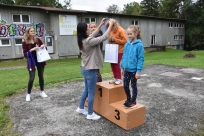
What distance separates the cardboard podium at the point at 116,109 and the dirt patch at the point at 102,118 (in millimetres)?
107

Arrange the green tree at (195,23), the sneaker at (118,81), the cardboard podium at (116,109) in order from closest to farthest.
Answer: the cardboard podium at (116,109) < the sneaker at (118,81) < the green tree at (195,23)

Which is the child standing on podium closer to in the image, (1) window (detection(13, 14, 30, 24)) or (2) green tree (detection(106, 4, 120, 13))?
(1) window (detection(13, 14, 30, 24))

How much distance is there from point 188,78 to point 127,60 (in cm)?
456

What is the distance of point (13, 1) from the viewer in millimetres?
35750

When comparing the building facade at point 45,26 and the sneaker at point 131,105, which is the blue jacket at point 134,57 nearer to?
the sneaker at point 131,105

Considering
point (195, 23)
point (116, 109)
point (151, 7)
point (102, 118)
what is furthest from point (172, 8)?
point (116, 109)

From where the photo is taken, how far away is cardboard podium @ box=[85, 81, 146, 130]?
3.15 m

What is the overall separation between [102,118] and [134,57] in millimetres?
1418

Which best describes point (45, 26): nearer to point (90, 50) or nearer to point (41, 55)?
point (41, 55)

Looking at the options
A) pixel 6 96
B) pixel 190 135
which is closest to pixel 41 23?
pixel 6 96

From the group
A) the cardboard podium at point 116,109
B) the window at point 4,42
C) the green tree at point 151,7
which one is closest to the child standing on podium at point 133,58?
the cardboard podium at point 116,109

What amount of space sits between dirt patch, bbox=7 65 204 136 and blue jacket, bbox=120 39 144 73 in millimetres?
1072

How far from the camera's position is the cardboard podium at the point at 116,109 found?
10.3ft

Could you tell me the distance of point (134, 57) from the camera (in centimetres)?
309
